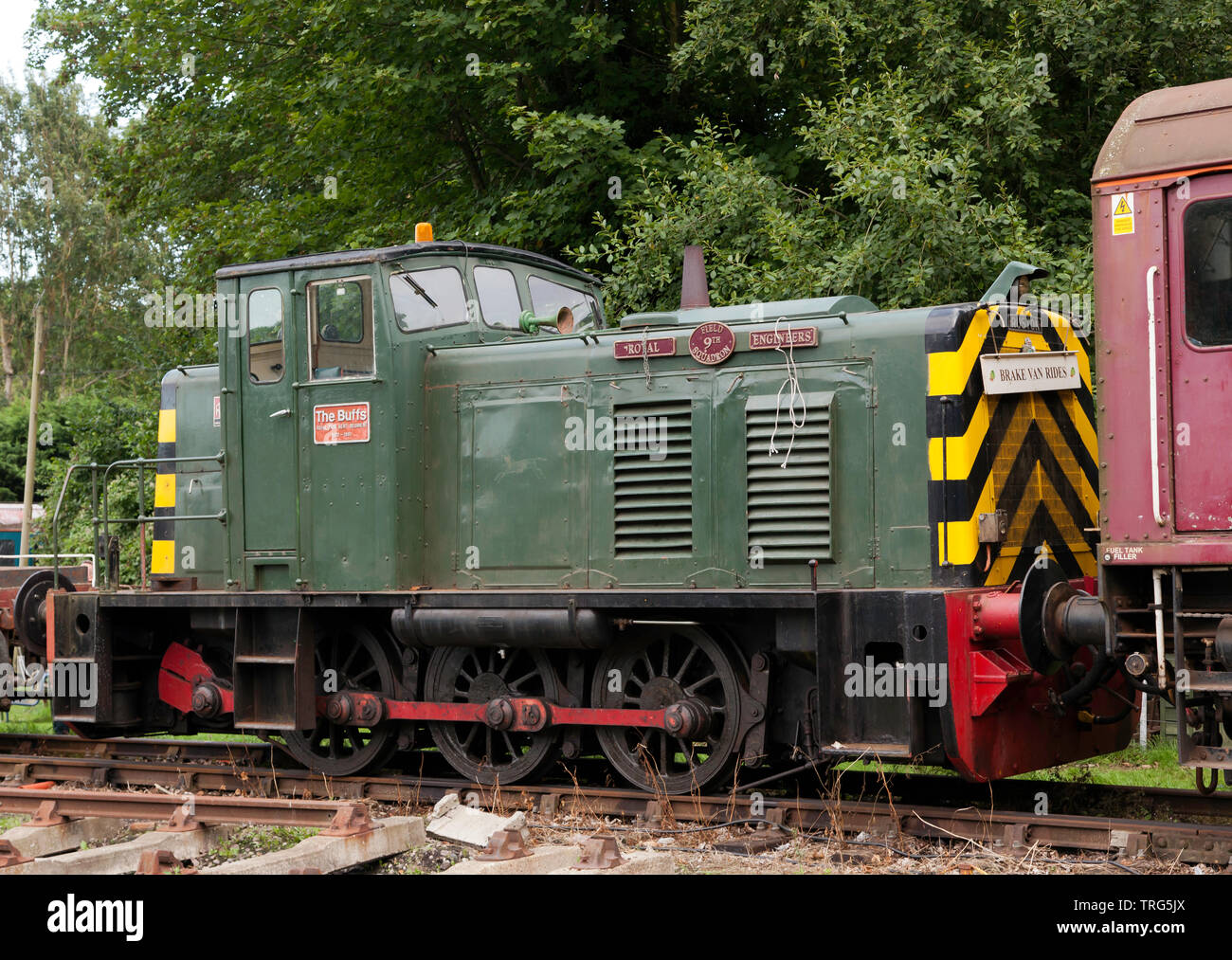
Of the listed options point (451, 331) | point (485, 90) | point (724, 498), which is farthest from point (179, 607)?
point (485, 90)

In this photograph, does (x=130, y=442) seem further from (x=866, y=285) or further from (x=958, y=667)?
(x=958, y=667)

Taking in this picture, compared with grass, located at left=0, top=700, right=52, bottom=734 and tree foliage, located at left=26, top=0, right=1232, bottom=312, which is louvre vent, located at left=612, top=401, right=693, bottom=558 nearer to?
tree foliage, located at left=26, top=0, right=1232, bottom=312

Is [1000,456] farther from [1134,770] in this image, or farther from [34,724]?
[34,724]

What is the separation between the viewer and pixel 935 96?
42.4ft

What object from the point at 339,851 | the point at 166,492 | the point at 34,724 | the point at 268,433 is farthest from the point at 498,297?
the point at 34,724

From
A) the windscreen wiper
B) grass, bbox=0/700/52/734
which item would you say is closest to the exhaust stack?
the windscreen wiper

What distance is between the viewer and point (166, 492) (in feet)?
37.1

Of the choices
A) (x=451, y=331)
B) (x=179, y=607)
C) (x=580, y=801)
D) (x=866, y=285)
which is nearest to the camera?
(x=580, y=801)

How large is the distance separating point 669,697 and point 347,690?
2571 millimetres

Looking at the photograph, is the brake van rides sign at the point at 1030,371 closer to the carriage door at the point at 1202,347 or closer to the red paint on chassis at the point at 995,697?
the red paint on chassis at the point at 995,697

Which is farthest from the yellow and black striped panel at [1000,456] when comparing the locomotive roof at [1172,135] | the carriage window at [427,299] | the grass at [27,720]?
the grass at [27,720]

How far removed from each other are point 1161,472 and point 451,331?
5.04 m

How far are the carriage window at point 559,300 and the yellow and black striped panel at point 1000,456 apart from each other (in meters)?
3.39

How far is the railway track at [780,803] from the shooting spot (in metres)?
7.10
